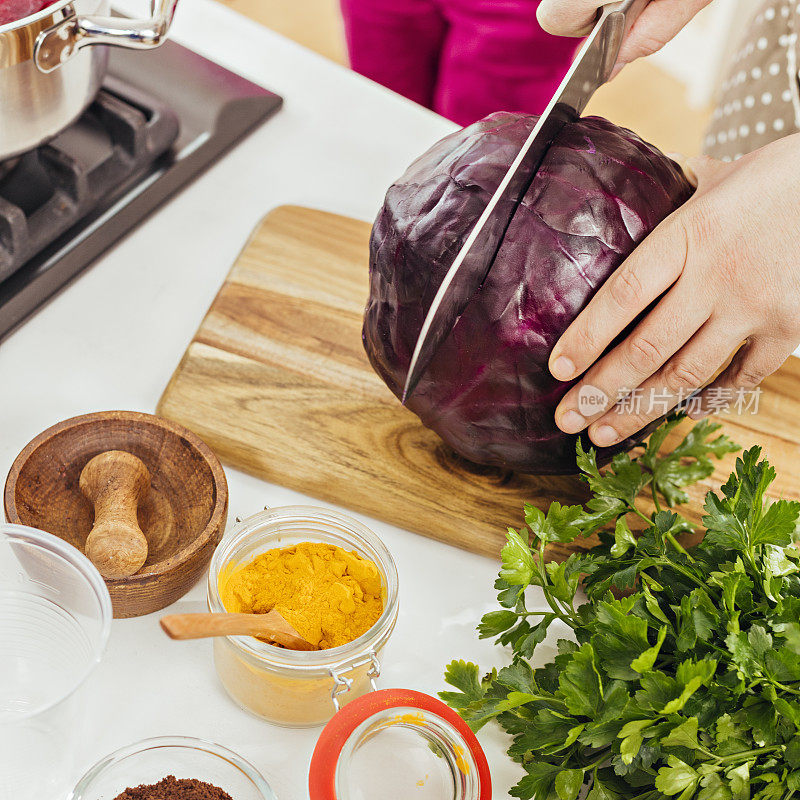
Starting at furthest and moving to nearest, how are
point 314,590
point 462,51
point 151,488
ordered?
point 462,51 → point 151,488 → point 314,590

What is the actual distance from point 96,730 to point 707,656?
0.60 meters

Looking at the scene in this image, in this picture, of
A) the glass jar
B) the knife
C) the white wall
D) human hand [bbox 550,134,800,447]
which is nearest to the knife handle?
the knife

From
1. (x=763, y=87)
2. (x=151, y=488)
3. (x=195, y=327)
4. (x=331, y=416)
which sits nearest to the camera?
(x=151, y=488)

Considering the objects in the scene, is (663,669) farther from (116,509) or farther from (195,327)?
(195,327)

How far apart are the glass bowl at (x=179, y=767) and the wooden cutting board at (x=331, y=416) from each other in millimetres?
376

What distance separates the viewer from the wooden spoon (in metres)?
0.78

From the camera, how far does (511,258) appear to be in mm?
973

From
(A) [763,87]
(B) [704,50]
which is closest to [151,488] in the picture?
(A) [763,87]

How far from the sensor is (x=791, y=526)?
2.78 ft

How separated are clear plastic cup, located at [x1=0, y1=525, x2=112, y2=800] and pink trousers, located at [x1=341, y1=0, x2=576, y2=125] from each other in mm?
1412

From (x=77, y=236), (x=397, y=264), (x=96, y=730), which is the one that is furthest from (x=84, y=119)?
(x=96, y=730)

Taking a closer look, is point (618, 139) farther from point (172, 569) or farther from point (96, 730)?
point (96, 730)

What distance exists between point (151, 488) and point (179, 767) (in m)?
0.33

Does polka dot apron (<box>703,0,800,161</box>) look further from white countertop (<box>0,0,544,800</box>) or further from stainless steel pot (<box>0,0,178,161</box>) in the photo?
stainless steel pot (<box>0,0,178,161</box>)
